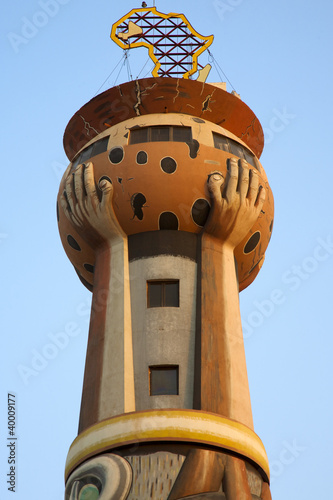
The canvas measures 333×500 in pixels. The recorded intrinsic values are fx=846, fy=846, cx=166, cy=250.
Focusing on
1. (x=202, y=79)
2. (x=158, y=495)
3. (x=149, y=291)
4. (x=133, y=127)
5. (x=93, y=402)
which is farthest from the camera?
(x=202, y=79)

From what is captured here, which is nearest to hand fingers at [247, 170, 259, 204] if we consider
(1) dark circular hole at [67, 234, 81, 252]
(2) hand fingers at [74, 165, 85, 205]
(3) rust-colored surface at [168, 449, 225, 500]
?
(2) hand fingers at [74, 165, 85, 205]

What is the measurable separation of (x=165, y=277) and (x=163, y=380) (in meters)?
3.73

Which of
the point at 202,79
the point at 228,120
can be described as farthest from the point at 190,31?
the point at 228,120

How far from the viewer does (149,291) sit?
28812 millimetres

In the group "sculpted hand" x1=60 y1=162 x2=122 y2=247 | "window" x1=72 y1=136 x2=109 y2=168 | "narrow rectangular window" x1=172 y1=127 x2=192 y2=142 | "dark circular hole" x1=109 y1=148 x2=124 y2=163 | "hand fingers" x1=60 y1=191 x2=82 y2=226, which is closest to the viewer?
"sculpted hand" x1=60 y1=162 x2=122 y2=247

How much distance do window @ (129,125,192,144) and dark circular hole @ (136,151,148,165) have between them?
863 millimetres

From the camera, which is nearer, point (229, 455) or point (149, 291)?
point (229, 455)

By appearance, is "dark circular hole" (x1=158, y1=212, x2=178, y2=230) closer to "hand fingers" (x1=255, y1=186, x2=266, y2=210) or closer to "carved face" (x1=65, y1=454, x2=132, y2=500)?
"hand fingers" (x1=255, y1=186, x2=266, y2=210)

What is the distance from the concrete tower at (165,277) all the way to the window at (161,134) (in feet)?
0.18

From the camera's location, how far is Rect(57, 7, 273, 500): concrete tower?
2456 cm

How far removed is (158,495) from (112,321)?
6.50 m

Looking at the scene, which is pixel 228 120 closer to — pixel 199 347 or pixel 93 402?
pixel 199 347

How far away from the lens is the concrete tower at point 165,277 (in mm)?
24562

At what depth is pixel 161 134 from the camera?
102 ft
